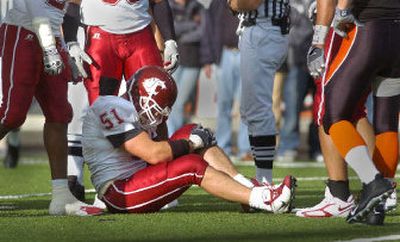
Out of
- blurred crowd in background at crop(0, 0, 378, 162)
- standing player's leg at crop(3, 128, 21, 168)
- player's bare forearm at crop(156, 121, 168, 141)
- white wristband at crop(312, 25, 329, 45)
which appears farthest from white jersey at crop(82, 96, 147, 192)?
blurred crowd in background at crop(0, 0, 378, 162)

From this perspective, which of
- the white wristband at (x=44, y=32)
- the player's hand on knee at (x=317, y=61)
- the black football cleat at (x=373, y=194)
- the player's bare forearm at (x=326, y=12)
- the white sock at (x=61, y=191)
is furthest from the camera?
the white sock at (x=61, y=191)

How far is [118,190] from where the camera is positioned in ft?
25.5

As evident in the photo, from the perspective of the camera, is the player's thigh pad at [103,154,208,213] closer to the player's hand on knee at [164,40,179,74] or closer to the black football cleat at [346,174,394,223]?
the black football cleat at [346,174,394,223]

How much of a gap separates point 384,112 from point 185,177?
1.19 metres

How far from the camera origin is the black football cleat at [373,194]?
696 centimetres

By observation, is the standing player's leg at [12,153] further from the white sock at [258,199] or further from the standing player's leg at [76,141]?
the white sock at [258,199]

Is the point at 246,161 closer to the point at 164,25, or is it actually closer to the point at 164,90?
the point at 164,25


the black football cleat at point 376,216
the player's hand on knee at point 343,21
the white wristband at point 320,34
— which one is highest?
the player's hand on knee at point 343,21

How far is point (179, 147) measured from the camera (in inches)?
304

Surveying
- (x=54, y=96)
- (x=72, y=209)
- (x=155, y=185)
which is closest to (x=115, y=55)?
(x=54, y=96)

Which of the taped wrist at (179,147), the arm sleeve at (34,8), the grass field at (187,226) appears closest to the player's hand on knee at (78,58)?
the arm sleeve at (34,8)

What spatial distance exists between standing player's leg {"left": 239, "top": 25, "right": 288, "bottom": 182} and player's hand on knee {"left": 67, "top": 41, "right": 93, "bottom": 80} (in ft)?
3.63

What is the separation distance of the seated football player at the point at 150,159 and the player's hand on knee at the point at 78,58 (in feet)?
1.85

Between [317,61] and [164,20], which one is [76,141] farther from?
[317,61]
